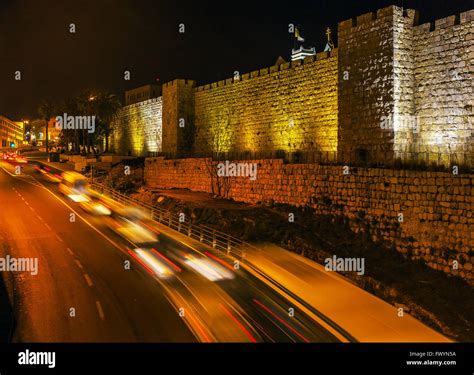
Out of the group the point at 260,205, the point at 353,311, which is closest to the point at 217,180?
the point at 260,205

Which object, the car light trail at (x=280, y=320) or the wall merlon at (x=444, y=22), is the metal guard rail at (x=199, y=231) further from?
the wall merlon at (x=444, y=22)

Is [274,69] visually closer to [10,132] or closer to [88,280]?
[88,280]

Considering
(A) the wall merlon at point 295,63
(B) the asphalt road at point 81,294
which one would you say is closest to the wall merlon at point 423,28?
(A) the wall merlon at point 295,63

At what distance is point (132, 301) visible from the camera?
10656mm

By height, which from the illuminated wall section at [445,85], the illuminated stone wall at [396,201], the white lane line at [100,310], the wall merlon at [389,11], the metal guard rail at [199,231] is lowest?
the white lane line at [100,310]

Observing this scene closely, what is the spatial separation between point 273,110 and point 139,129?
899 inches

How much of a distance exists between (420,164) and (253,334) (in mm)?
9552

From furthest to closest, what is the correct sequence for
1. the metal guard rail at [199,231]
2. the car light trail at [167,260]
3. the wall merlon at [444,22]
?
1. the wall merlon at [444,22]
2. the metal guard rail at [199,231]
3. the car light trail at [167,260]

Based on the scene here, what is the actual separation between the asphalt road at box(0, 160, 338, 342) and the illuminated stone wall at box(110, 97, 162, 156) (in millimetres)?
25274

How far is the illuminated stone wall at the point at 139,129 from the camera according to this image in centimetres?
4172

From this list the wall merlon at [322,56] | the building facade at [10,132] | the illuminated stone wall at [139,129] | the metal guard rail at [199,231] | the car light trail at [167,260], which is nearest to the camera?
the car light trail at [167,260]

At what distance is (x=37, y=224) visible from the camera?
20266mm

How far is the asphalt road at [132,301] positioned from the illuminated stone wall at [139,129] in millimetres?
25274
